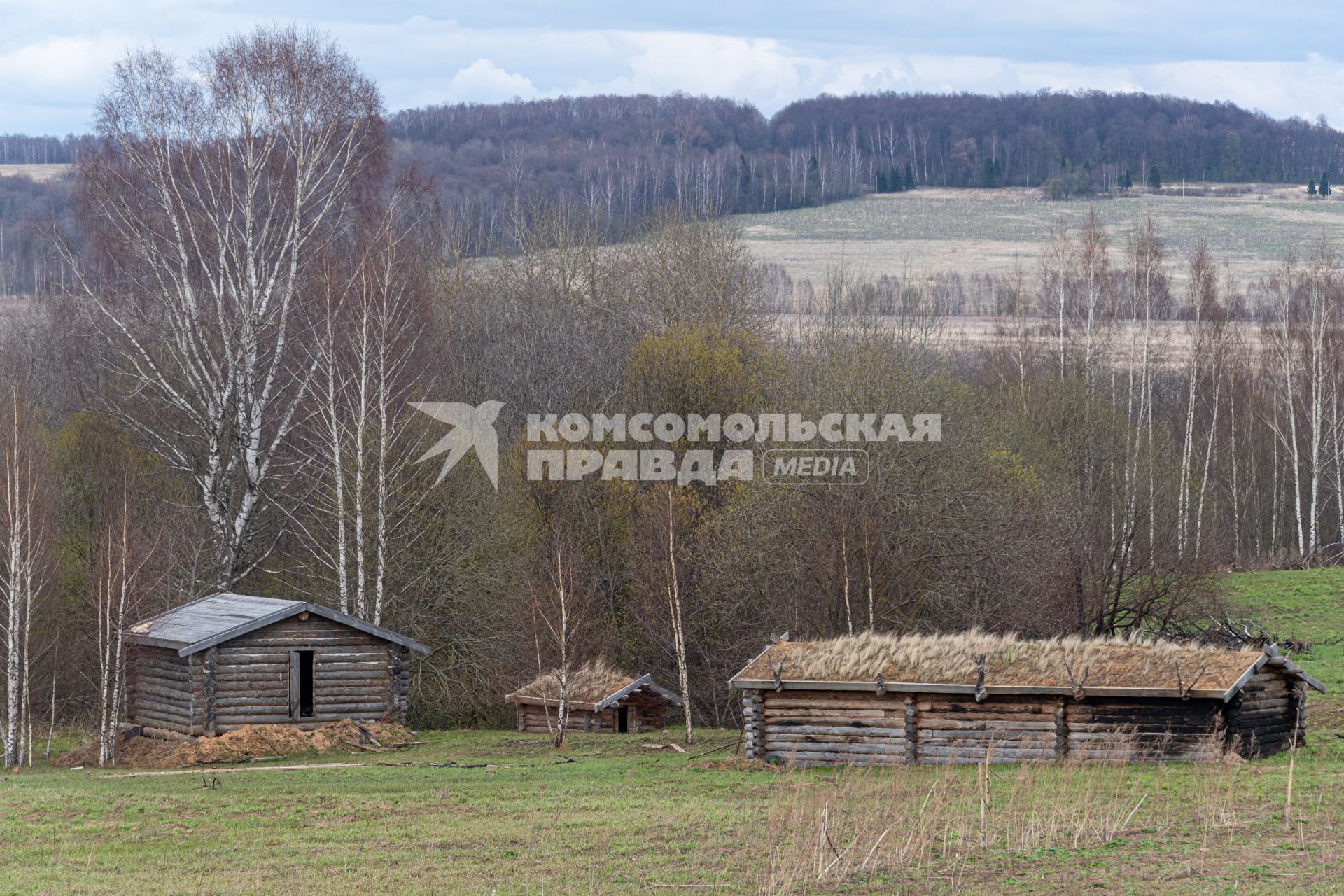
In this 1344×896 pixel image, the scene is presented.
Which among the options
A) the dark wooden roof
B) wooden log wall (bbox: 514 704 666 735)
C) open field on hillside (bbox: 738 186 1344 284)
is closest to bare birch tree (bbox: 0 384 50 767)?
the dark wooden roof

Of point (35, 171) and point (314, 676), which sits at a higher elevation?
point (35, 171)

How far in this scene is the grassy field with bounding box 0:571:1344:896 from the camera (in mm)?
14312

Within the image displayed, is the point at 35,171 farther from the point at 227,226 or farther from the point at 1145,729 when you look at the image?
the point at 1145,729

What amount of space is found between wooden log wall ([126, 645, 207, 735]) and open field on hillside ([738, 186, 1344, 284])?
77.0 metres

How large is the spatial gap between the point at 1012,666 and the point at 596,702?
41.4ft

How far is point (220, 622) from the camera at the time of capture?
3094cm

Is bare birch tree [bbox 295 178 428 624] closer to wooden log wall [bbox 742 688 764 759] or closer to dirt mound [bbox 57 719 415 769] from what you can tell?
dirt mound [bbox 57 719 415 769]

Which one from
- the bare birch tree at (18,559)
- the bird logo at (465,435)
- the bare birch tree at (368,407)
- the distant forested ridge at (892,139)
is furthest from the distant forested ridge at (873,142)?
the bare birch tree at (18,559)

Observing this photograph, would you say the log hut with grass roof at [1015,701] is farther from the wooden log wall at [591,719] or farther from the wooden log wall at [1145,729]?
the wooden log wall at [591,719]

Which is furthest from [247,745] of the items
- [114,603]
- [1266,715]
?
[1266,715]

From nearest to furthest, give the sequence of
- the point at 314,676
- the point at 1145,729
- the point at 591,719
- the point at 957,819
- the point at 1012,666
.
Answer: the point at 957,819
the point at 1145,729
the point at 1012,666
the point at 314,676
the point at 591,719

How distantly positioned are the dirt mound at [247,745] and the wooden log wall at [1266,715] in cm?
1798

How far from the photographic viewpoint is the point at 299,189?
34.0 m

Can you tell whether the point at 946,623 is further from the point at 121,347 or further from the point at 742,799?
the point at 121,347
